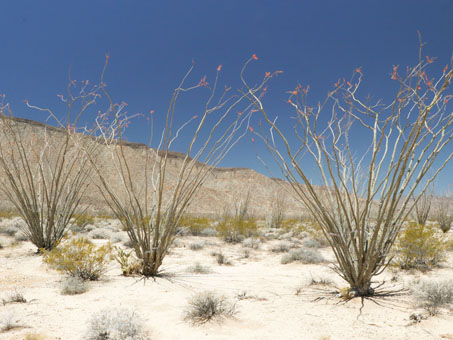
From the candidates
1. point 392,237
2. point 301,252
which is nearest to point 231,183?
point 301,252

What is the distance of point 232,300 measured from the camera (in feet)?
12.3

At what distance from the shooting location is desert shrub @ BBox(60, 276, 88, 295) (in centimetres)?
385

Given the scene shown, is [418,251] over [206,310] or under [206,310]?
over

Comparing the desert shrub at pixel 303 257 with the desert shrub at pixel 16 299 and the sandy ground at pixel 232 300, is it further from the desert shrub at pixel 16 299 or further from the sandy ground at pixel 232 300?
the desert shrub at pixel 16 299

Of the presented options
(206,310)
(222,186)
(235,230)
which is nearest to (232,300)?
(206,310)

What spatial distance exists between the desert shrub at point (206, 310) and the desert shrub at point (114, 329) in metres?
0.55

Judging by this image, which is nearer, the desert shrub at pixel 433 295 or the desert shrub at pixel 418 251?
the desert shrub at pixel 433 295

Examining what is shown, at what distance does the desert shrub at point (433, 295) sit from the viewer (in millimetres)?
3270

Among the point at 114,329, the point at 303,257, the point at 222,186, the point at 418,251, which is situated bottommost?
the point at 114,329

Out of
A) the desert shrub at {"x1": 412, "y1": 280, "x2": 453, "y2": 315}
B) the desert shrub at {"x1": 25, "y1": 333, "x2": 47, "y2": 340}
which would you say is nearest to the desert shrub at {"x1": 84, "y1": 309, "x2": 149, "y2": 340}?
the desert shrub at {"x1": 25, "y1": 333, "x2": 47, "y2": 340}

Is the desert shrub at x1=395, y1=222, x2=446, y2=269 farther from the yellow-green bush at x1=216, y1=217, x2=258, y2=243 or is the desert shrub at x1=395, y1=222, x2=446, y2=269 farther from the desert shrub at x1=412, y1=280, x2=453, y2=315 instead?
the yellow-green bush at x1=216, y1=217, x2=258, y2=243

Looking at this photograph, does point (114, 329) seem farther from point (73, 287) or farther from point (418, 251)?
point (418, 251)

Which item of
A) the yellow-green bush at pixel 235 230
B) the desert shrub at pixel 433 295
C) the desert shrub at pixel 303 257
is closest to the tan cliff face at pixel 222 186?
the yellow-green bush at pixel 235 230

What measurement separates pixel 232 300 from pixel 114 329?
5.20ft
